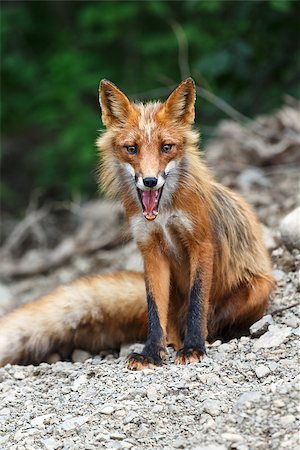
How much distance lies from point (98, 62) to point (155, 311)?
39.3 ft

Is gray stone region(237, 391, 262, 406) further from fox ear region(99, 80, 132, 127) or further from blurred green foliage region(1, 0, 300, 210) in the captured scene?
blurred green foliage region(1, 0, 300, 210)

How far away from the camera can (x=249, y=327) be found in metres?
5.63

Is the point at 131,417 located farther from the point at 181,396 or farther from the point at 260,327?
the point at 260,327

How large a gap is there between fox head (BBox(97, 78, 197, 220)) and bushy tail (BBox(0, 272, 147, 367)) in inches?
40.3

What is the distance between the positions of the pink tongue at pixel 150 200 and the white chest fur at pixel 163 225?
20 centimetres

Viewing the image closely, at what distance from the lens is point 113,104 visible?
5234 millimetres

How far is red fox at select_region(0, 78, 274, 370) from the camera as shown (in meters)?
5.07

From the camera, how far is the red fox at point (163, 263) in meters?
5.07

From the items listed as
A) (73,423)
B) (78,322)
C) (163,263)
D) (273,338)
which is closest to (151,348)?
(163,263)

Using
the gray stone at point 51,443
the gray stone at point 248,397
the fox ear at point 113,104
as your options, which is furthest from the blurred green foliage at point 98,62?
the gray stone at point 51,443

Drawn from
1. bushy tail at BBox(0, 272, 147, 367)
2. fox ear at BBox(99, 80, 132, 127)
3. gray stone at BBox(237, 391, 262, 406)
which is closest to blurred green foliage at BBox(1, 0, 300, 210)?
bushy tail at BBox(0, 272, 147, 367)

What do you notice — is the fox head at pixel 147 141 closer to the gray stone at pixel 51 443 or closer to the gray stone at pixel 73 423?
the gray stone at pixel 73 423

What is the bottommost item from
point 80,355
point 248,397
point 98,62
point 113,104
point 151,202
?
point 80,355

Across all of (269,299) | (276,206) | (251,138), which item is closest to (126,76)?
(251,138)
